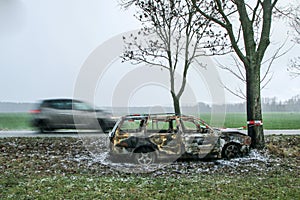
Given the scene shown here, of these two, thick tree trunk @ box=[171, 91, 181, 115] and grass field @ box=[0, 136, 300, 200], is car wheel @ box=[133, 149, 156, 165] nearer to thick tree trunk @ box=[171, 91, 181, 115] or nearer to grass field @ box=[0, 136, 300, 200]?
grass field @ box=[0, 136, 300, 200]

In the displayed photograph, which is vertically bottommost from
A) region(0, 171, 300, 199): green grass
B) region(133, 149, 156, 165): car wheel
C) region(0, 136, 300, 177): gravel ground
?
region(0, 171, 300, 199): green grass

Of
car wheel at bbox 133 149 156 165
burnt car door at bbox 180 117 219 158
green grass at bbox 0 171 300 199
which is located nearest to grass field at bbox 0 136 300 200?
green grass at bbox 0 171 300 199

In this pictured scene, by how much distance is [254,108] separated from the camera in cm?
996

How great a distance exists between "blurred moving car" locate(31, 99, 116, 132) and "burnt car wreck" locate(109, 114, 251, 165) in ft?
25.5

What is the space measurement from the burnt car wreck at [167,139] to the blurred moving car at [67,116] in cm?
777

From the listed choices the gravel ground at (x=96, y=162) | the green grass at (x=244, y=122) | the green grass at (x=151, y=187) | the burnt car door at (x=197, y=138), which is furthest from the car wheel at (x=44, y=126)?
the burnt car door at (x=197, y=138)

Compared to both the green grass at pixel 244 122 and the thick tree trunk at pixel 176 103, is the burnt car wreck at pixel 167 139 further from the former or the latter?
the thick tree trunk at pixel 176 103

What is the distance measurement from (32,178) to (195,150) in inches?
166

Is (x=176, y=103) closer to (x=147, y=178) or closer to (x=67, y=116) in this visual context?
(x=67, y=116)

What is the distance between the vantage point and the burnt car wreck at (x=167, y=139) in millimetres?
7703

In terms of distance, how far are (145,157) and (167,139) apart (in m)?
0.76

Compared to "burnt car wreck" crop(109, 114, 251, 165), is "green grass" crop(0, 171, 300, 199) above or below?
below

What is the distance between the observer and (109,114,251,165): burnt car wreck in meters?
7.70

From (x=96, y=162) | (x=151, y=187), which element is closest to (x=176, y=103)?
(x=96, y=162)
